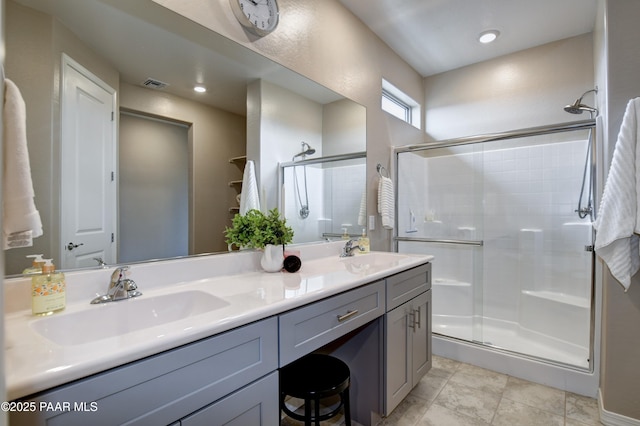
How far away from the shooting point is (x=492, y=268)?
9.52 feet

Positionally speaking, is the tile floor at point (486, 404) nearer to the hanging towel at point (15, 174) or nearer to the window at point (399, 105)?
the hanging towel at point (15, 174)

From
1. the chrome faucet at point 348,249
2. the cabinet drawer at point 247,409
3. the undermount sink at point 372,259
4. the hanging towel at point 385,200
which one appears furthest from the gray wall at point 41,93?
the hanging towel at point 385,200

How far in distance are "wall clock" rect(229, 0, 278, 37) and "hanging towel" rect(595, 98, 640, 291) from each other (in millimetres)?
1888

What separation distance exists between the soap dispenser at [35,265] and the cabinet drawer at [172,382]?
52cm

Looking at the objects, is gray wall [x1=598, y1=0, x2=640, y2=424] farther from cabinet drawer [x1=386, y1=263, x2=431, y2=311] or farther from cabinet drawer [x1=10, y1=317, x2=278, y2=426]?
cabinet drawer [x1=10, y1=317, x2=278, y2=426]

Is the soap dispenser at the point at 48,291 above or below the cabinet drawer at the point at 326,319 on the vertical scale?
above

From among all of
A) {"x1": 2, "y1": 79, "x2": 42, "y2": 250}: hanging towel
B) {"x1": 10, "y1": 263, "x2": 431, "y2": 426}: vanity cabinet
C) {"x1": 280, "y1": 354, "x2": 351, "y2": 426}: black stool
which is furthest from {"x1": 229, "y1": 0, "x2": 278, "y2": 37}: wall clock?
{"x1": 280, "y1": 354, "x2": 351, "y2": 426}: black stool

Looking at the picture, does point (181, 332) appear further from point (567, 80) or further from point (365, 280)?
point (567, 80)

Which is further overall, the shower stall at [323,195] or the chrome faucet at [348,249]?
the chrome faucet at [348,249]

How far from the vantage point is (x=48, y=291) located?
89cm

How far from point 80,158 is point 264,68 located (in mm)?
983

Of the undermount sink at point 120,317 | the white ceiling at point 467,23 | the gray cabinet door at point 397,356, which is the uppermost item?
the white ceiling at point 467,23

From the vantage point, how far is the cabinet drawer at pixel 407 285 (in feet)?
5.28

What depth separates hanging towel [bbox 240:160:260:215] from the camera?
5.09 ft
